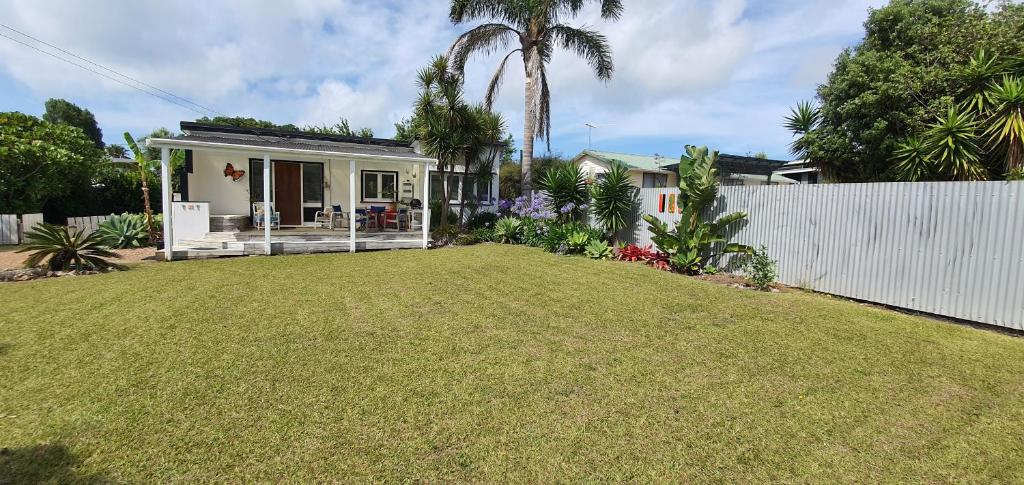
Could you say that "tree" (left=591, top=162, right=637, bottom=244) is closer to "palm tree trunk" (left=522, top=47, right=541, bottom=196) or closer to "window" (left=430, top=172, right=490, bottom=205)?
"palm tree trunk" (left=522, top=47, right=541, bottom=196)

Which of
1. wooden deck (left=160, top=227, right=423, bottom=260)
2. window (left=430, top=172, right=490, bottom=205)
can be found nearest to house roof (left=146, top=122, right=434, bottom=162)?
window (left=430, top=172, right=490, bottom=205)

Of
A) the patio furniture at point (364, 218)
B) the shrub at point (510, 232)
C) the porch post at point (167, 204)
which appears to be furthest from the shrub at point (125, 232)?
the shrub at point (510, 232)

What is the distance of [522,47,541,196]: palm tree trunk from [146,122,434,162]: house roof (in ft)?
12.3

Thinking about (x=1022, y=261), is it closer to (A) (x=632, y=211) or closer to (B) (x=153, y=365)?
(A) (x=632, y=211)

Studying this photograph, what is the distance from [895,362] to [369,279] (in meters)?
7.30

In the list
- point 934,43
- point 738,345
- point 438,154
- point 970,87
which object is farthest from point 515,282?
Result: point 934,43

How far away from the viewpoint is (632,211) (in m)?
11.8

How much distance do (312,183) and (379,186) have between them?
2112 millimetres

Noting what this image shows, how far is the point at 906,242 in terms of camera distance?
6.40 meters

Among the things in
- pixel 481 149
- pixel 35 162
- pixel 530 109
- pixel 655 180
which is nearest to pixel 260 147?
pixel 481 149

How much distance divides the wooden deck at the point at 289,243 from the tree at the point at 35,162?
8.06m

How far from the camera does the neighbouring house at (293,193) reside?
10836 millimetres

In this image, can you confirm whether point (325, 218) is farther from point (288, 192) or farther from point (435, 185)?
point (435, 185)

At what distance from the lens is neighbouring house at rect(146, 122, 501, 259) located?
35.6 ft
